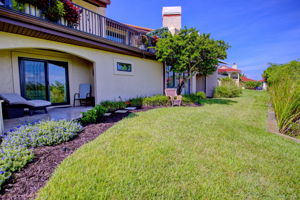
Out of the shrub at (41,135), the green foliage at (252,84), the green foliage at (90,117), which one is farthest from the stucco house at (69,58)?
the green foliage at (252,84)

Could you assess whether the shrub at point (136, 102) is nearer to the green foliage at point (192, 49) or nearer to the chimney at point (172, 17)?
the green foliage at point (192, 49)

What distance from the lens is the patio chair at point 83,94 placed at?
24.8 ft

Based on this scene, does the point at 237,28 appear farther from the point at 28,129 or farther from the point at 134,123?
the point at 28,129

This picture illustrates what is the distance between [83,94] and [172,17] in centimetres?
→ 970

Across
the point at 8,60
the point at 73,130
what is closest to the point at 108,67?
the point at 8,60

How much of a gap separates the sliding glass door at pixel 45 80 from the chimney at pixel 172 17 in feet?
29.6

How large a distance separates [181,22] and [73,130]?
40.2ft

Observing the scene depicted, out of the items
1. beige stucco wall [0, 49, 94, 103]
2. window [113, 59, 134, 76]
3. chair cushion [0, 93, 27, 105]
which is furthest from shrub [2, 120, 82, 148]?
window [113, 59, 134, 76]

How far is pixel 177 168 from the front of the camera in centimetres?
233

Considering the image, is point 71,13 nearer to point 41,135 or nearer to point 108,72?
point 108,72

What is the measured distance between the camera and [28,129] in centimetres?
319

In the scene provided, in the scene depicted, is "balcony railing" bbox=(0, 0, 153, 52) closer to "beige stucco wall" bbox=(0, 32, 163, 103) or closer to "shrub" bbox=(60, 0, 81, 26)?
"shrub" bbox=(60, 0, 81, 26)

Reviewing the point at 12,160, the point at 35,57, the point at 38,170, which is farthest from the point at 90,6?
the point at 38,170

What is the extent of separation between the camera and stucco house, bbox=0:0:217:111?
4.38 metres
